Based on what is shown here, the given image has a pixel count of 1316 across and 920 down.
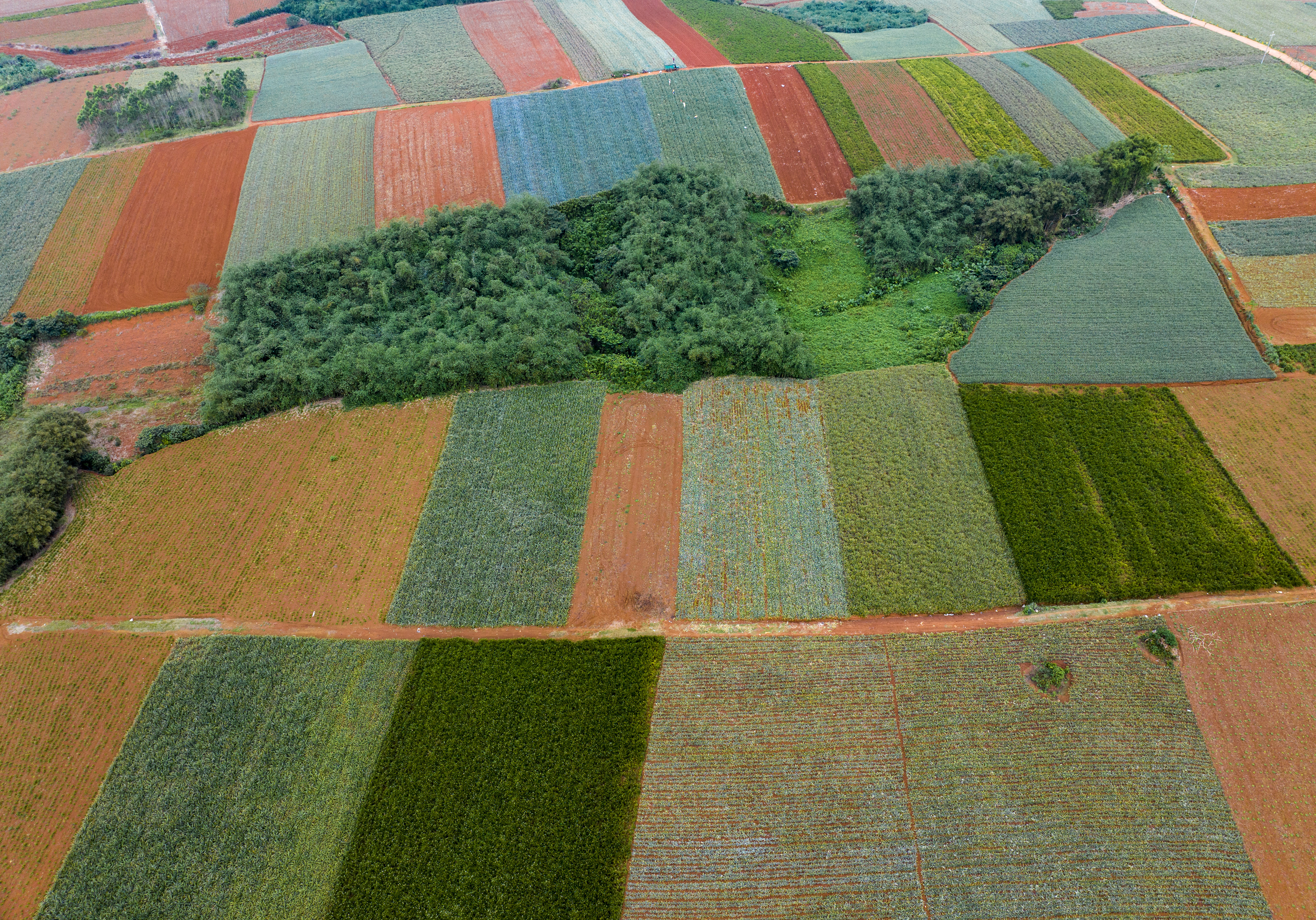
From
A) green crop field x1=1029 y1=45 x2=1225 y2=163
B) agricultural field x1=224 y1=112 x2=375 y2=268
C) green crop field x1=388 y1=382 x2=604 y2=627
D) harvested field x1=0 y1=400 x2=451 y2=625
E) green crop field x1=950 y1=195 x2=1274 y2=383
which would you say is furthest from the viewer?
green crop field x1=1029 y1=45 x2=1225 y2=163

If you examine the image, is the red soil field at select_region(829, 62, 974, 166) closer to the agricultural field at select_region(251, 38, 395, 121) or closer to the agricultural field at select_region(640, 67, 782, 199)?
the agricultural field at select_region(640, 67, 782, 199)

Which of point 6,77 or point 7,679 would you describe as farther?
point 6,77

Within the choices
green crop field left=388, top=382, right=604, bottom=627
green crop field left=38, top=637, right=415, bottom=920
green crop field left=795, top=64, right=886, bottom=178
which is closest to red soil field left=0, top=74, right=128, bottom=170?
green crop field left=388, top=382, right=604, bottom=627

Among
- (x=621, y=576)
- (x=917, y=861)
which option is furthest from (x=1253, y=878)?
(x=621, y=576)

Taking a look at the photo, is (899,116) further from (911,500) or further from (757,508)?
(757,508)

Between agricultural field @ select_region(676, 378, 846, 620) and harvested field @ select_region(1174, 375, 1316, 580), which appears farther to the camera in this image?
harvested field @ select_region(1174, 375, 1316, 580)

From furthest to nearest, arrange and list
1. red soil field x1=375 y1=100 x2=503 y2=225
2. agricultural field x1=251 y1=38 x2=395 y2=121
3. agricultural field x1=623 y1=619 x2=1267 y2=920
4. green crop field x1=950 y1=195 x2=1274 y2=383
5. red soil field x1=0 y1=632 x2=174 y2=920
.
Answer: agricultural field x1=251 y1=38 x2=395 y2=121 < red soil field x1=375 y1=100 x2=503 y2=225 < green crop field x1=950 y1=195 x2=1274 y2=383 < red soil field x1=0 y1=632 x2=174 y2=920 < agricultural field x1=623 y1=619 x2=1267 y2=920

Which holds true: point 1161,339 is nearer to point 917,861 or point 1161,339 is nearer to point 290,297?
point 917,861

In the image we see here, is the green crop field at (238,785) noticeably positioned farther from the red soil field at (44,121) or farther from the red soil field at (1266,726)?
the red soil field at (44,121)
